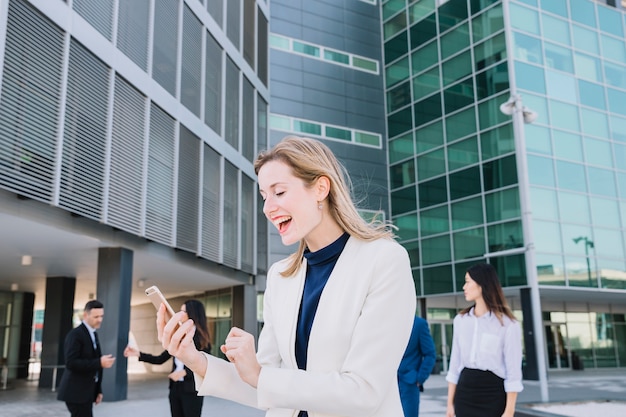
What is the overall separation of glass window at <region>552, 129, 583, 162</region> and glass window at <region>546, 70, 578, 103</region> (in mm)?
1699

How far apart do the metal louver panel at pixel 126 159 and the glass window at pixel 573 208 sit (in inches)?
704

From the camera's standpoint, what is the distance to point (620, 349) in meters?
31.9

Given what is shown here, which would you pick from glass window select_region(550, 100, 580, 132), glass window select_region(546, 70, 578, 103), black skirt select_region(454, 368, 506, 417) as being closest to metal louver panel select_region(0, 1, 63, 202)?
black skirt select_region(454, 368, 506, 417)

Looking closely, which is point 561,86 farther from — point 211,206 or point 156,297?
point 156,297

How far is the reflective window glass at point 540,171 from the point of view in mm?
24297

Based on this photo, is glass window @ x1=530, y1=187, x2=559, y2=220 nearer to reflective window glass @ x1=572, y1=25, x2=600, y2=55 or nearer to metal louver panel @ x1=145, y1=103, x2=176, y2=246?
reflective window glass @ x1=572, y1=25, x2=600, y2=55

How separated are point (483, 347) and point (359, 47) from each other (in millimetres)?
29353

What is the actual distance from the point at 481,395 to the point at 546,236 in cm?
2066

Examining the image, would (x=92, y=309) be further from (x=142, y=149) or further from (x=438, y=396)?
(x=438, y=396)

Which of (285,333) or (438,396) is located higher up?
(285,333)

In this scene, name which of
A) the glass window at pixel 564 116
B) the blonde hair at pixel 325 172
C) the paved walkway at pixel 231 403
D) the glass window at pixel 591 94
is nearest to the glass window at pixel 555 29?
the glass window at pixel 591 94

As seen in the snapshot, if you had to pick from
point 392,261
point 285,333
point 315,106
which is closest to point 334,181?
point 392,261

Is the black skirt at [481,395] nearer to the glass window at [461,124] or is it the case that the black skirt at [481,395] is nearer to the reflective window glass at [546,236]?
the reflective window glass at [546,236]

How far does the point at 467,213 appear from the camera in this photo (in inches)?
1046
